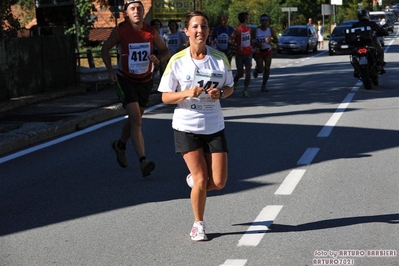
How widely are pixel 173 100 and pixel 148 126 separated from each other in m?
7.86

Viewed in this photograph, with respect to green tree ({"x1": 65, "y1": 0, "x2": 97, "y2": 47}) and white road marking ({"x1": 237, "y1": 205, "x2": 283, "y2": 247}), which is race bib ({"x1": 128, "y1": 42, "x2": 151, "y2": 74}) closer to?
white road marking ({"x1": 237, "y1": 205, "x2": 283, "y2": 247})

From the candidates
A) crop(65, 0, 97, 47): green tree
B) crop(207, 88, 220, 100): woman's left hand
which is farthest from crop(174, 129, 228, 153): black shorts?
crop(65, 0, 97, 47): green tree

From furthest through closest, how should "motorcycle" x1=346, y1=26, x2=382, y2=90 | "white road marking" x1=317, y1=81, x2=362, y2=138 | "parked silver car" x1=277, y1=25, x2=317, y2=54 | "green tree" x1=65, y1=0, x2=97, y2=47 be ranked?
"green tree" x1=65, y1=0, x2=97, y2=47 → "parked silver car" x1=277, y1=25, x2=317, y2=54 → "motorcycle" x1=346, y1=26, x2=382, y2=90 → "white road marking" x1=317, y1=81, x2=362, y2=138

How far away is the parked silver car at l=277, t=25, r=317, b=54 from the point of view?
43344mm

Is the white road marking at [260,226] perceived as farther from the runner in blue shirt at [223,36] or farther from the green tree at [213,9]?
the green tree at [213,9]

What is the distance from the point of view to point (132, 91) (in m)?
9.50

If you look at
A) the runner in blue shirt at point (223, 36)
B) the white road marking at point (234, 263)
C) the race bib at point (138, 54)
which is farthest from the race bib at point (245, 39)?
the white road marking at point (234, 263)

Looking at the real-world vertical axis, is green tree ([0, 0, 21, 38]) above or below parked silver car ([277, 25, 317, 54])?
above

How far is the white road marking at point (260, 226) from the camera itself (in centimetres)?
654

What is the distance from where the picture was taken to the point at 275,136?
41.5 feet

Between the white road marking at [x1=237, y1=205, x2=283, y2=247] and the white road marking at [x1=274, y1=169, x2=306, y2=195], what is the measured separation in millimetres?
718

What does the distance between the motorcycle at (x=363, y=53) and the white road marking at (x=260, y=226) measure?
12577mm

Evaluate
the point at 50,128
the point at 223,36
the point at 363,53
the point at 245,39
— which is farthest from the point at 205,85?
the point at 223,36

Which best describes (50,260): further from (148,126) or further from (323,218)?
(148,126)
